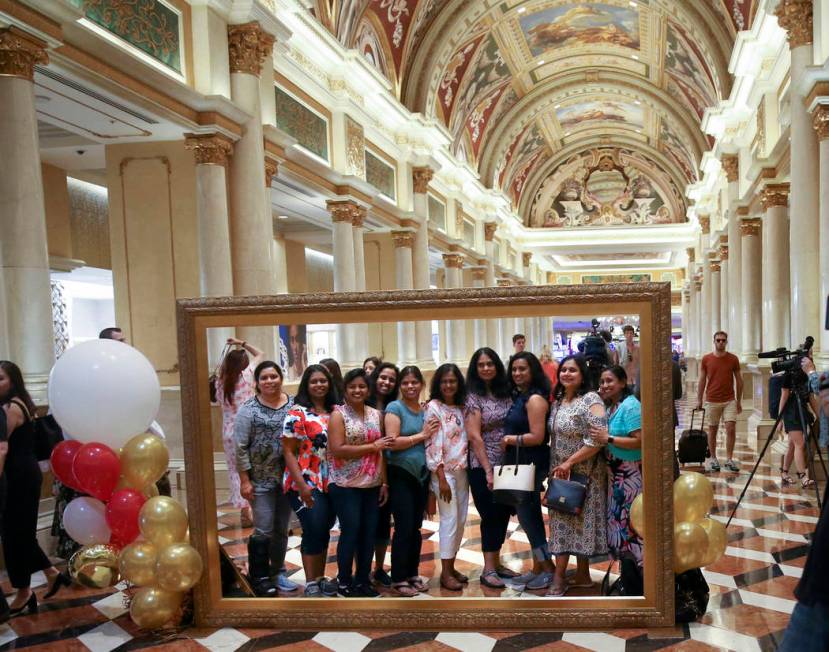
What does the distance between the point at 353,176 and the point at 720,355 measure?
21.1 ft

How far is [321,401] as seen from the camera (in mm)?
4211

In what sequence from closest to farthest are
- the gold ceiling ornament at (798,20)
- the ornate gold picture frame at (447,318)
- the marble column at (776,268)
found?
the ornate gold picture frame at (447,318) < the gold ceiling ornament at (798,20) < the marble column at (776,268)

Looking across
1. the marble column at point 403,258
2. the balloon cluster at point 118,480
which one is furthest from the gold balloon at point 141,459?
the marble column at point 403,258

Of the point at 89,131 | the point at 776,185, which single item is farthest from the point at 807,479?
the point at 89,131

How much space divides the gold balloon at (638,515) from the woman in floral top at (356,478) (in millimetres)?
1458

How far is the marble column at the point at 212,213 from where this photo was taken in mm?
7883

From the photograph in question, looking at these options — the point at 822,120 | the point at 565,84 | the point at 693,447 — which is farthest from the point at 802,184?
the point at 565,84

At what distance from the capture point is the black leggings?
430 centimetres

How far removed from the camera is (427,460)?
4234 mm

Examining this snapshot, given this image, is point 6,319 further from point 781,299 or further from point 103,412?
point 781,299

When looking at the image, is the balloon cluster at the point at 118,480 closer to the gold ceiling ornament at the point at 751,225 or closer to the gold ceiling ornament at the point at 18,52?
the gold ceiling ornament at the point at 18,52

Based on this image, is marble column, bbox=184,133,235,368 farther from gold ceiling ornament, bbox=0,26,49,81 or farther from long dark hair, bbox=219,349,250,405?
long dark hair, bbox=219,349,250,405

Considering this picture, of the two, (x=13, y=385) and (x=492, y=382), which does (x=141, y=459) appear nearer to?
(x=13, y=385)

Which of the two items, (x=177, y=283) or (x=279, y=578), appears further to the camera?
(x=177, y=283)
